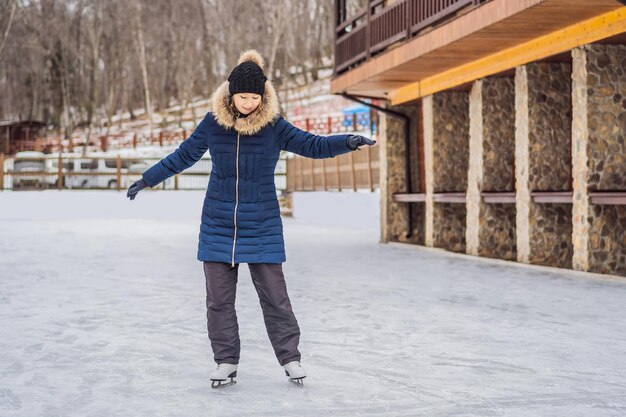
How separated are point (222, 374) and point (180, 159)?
42.9 inches

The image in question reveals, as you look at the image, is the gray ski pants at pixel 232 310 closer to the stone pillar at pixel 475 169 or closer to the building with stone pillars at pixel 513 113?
the building with stone pillars at pixel 513 113

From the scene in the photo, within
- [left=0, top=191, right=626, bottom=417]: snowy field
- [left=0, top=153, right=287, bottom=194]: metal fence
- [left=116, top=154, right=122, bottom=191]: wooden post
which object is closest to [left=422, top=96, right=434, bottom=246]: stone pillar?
[left=0, top=191, right=626, bottom=417]: snowy field

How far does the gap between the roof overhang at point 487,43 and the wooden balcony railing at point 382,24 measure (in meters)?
0.26

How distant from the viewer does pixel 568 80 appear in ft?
41.6

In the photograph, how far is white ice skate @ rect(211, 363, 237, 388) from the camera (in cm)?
472

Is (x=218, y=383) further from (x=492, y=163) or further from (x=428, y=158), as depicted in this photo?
(x=428, y=158)

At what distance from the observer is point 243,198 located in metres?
4.70

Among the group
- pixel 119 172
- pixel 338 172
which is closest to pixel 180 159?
pixel 338 172

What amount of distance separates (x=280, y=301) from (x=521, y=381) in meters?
1.33

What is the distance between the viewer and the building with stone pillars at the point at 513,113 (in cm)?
1098

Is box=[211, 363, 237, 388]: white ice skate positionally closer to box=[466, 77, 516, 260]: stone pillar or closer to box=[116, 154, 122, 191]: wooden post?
box=[466, 77, 516, 260]: stone pillar

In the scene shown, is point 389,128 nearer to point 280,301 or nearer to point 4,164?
point 280,301

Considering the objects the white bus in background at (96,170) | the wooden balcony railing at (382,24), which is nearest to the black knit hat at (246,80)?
the wooden balcony railing at (382,24)

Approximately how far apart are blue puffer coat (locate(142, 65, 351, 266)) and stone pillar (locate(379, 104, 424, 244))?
1315 cm
